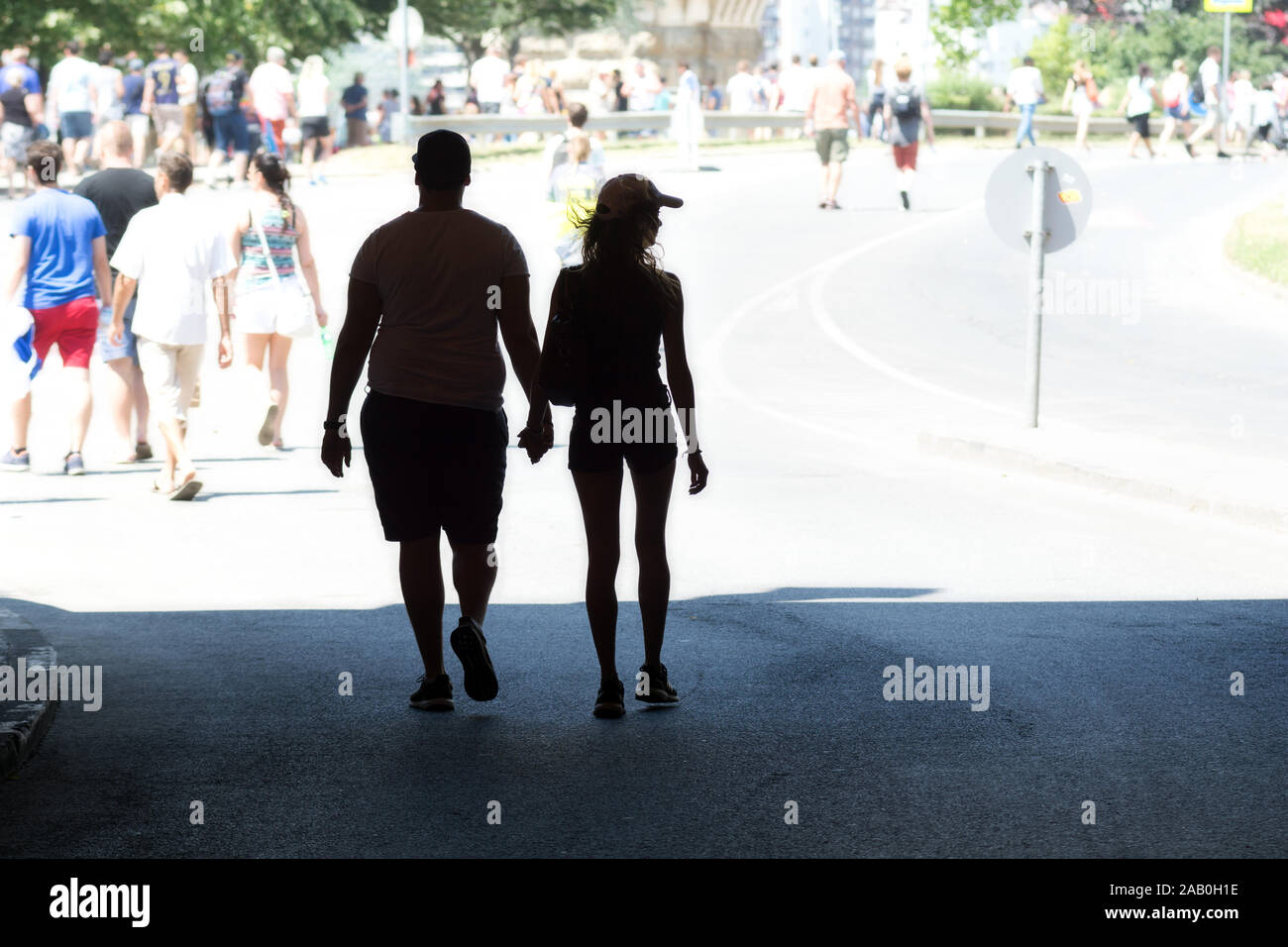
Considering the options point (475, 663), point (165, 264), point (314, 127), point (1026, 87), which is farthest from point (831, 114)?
point (475, 663)

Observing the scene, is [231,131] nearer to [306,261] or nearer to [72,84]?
[72,84]

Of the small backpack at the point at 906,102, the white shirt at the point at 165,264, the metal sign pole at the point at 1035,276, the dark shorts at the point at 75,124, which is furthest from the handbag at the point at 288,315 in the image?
the dark shorts at the point at 75,124

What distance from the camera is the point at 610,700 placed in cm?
657

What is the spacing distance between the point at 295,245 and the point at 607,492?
6.08 meters

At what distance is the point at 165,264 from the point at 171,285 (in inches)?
4.6

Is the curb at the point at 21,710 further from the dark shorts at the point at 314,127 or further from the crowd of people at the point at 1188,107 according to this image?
the crowd of people at the point at 1188,107

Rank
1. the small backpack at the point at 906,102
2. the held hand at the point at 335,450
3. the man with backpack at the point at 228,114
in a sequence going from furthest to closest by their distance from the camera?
the man with backpack at the point at 228,114 < the small backpack at the point at 906,102 < the held hand at the point at 335,450

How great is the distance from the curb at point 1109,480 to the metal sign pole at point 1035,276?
2.57 ft

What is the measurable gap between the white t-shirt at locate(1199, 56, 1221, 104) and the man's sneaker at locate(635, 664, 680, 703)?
119ft

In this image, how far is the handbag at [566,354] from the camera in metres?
6.42

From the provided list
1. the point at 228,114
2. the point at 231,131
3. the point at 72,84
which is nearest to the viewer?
the point at 72,84
